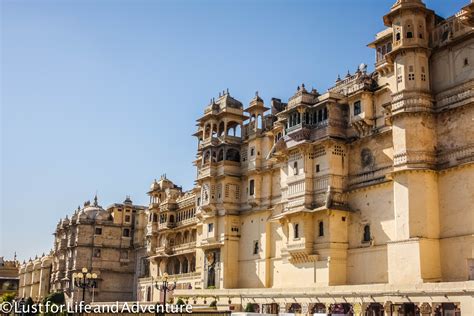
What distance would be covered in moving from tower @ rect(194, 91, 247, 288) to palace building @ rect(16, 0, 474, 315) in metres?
0.13

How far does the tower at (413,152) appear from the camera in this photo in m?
34.8

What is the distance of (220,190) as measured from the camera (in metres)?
Result: 56.0

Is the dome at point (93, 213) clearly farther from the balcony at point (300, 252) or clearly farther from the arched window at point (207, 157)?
the balcony at point (300, 252)

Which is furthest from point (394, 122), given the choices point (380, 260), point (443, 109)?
point (380, 260)

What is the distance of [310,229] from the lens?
43.6 metres

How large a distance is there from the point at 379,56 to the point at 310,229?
1318cm

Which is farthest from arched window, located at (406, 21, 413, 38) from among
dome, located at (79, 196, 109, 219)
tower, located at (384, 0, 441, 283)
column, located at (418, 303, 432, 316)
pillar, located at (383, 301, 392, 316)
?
dome, located at (79, 196, 109, 219)

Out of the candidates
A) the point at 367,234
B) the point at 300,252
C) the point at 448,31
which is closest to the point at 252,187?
the point at 300,252

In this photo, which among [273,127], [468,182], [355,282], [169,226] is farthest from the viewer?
[169,226]

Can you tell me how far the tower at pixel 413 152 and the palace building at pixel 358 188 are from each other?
7 cm

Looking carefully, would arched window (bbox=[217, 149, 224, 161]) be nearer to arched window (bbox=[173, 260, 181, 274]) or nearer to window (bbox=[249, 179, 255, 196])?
window (bbox=[249, 179, 255, 196])

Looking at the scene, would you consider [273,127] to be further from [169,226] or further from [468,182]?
[169,226]

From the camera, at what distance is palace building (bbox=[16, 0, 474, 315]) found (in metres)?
34.8

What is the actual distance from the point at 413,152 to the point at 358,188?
21.7 ft
